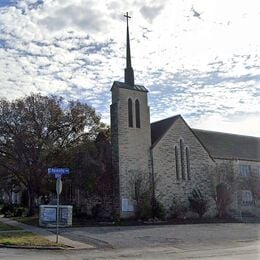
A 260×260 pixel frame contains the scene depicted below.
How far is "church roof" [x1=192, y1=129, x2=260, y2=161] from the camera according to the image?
43625 mm

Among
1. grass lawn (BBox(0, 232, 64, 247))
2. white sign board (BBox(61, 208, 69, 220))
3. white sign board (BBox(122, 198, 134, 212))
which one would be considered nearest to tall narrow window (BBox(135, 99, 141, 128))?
white sign board (BBox(122, 198, 134, 212))

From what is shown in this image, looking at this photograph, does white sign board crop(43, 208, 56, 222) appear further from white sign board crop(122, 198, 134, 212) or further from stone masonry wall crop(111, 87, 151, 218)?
white sign board crop(122, 198, 134, 212)

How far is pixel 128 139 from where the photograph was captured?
35281mm

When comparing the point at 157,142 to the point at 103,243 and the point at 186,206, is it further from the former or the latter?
the point at 103,243

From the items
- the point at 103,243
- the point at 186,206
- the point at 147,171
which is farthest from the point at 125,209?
the point at 103,243

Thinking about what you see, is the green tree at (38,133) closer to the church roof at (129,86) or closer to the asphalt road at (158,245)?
the church roof at (129,86)

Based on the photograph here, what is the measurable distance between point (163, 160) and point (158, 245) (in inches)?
727

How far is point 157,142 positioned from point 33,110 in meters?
10.9

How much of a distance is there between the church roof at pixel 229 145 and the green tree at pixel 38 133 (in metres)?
13.5

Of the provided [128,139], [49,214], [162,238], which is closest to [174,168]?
[128,139]

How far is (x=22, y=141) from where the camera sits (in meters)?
34.2

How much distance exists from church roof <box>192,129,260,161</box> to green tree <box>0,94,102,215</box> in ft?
44.3

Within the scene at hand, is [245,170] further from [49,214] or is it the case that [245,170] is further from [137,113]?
[49,214]

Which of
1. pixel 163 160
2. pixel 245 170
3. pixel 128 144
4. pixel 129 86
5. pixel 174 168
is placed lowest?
pixel 174 168
